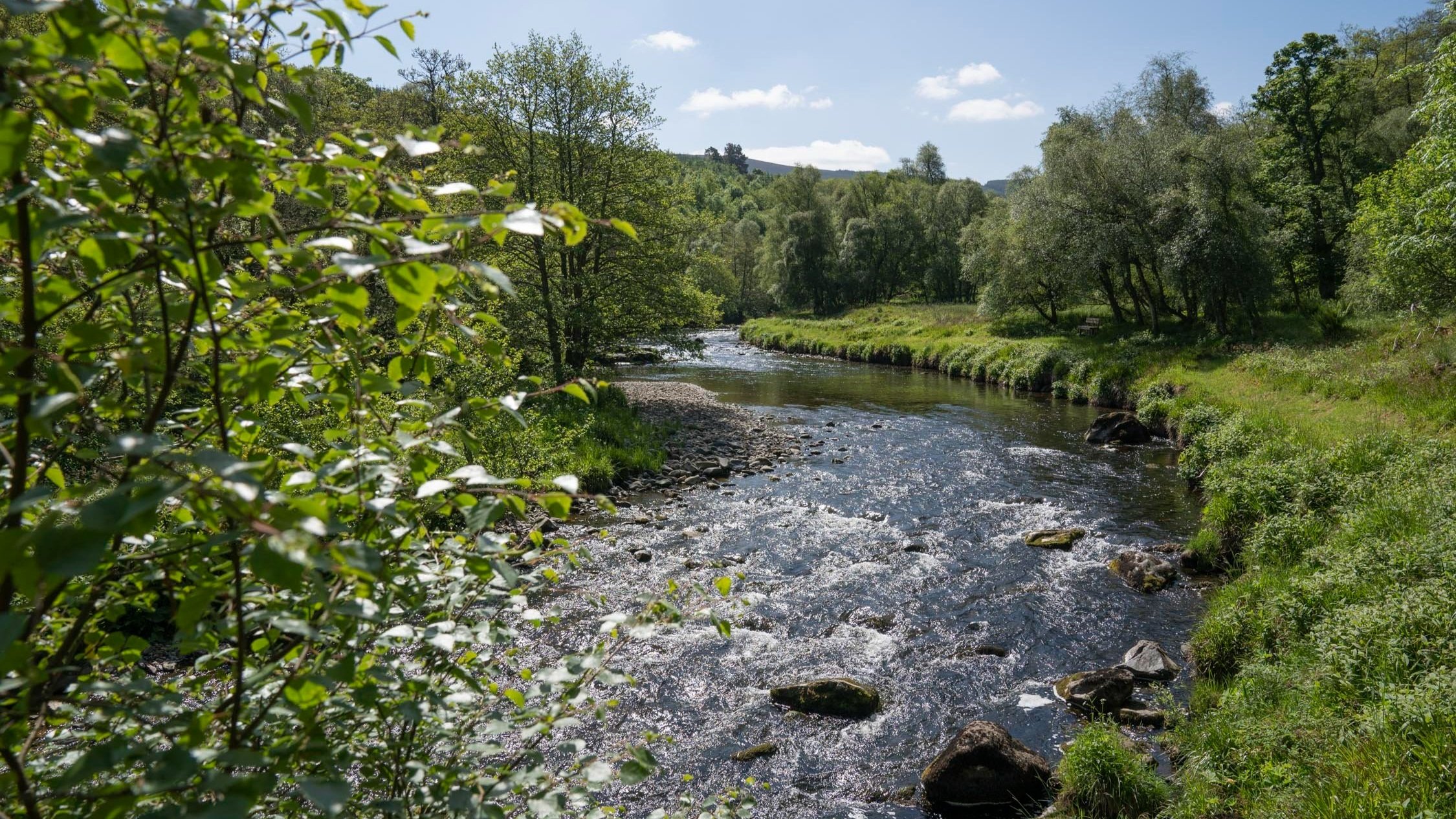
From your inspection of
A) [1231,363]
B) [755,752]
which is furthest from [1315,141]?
[755,752]

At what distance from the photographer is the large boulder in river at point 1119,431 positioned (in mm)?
21859

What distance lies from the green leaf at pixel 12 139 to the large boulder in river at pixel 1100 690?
9.61 metres

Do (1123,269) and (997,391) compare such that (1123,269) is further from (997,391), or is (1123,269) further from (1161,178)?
(997,391)

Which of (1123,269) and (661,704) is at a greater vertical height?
(1123,269)

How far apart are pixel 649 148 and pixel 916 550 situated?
779 inches

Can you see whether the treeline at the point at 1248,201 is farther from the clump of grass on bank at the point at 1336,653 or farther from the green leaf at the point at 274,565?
the green leaf at the point at 274,565

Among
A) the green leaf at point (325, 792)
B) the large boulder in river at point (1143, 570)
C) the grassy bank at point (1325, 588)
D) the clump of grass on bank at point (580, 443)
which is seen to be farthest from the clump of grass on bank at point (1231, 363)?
the green leaf at point (325, 792)

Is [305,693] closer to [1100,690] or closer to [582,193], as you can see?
[1100,690]

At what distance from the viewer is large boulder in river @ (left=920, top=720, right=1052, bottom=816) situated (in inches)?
280

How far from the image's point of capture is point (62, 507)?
1.46 metres

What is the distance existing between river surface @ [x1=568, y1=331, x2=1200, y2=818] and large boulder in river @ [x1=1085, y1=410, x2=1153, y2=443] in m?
0.62

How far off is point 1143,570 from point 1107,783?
615cm

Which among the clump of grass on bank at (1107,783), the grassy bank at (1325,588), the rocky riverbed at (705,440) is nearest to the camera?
the grassy bank at (1325,588)

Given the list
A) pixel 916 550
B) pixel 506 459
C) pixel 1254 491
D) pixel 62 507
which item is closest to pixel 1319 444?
pixel 1254 491
